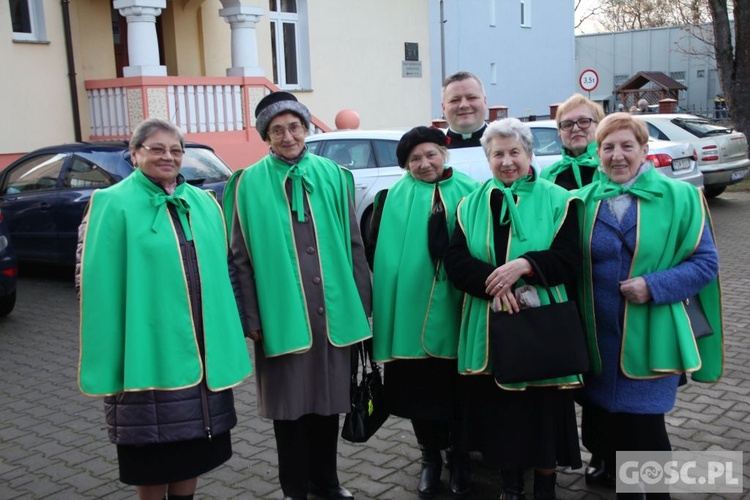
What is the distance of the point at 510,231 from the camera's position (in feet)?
11.5

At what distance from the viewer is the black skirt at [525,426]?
3.56 m

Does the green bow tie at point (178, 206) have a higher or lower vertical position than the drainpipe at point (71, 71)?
lower

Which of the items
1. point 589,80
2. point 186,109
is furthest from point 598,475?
point 589,80

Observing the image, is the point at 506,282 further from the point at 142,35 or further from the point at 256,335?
the point at 142,35

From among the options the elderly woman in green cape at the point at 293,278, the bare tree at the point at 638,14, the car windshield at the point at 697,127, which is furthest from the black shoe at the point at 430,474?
the bare tree at the point at 638,14

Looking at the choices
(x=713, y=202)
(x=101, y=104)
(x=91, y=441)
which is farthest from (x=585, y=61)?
(x=91, y=441)

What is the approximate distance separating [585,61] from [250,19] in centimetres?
3357

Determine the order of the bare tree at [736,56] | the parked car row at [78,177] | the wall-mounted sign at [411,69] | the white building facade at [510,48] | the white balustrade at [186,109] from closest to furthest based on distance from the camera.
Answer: the parked car row at [78,177] → the white balustrade at [186,109] → the bare tree at [736,56] → the wall-mounted sign at [411,69] → the white building facade at [510,48]

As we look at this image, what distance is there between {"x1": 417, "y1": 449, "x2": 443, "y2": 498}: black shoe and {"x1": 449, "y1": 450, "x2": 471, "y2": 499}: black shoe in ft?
0.31

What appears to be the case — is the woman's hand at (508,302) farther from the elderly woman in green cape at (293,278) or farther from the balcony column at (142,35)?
the balcony column at (142,35)

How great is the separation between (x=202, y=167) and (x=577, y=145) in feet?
19.5

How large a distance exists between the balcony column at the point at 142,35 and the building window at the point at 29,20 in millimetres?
1212

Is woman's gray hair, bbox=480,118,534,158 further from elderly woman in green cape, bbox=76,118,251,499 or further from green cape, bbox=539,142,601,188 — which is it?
elderly woman in green cape, bbox=76,118,251,499

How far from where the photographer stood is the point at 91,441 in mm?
4953
